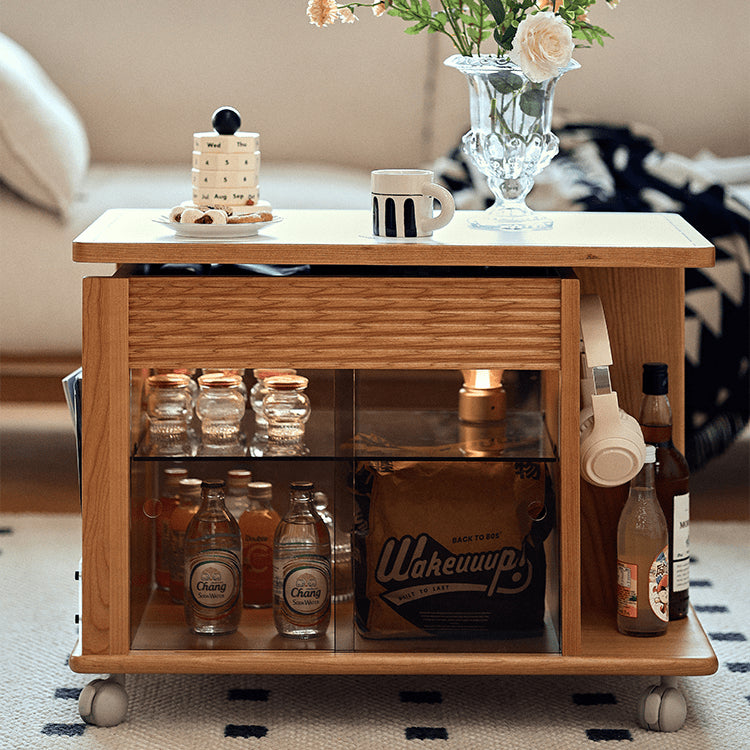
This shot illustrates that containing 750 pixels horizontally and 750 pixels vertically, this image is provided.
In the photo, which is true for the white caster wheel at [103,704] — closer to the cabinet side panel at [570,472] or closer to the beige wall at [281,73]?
the cabinet side panel at [570,472]

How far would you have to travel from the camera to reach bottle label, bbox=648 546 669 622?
127cm

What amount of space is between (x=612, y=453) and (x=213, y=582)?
45 cm

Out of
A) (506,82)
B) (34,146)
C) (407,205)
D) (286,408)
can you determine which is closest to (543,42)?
(506,82)

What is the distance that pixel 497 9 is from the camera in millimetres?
1299

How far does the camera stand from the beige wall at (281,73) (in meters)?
2.76

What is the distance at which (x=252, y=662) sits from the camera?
1226 millimetres

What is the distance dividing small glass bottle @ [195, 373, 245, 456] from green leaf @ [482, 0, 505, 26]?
487 millimetres

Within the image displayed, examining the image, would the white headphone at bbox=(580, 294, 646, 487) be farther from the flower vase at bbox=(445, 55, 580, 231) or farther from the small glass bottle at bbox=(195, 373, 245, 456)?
the small glass bottle at bbox=(195, 373, 245, 456)

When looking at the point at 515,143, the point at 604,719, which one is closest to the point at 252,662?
the point at 604,719

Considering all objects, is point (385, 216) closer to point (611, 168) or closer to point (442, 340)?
point (442, 340)

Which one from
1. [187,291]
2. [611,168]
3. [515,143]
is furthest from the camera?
[611,168]

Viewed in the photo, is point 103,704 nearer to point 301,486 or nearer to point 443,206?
point 301,486

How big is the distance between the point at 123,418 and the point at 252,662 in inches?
11.2

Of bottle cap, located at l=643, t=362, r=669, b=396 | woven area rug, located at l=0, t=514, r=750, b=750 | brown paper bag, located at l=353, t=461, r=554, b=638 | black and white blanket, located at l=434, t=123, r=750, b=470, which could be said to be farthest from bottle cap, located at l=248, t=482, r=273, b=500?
black and white blanket, located at l=434, t=123, r=750, b=470
